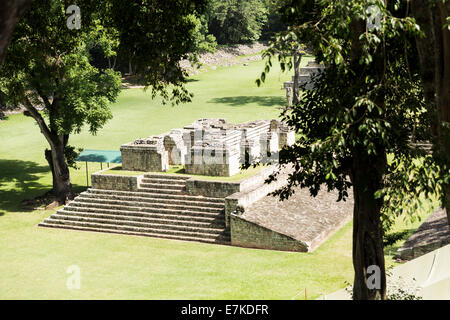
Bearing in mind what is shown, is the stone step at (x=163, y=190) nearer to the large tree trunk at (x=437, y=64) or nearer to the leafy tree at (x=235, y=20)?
the large tree trunk at (x=437, y=64)

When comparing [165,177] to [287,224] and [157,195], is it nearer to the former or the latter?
[157,195]

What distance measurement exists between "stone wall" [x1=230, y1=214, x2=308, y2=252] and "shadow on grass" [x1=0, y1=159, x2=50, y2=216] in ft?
34.0

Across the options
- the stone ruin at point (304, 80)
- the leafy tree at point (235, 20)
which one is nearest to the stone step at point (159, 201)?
the stone ruin at point (304, 80)

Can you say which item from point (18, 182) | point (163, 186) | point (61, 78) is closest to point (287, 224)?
point (163, 186)

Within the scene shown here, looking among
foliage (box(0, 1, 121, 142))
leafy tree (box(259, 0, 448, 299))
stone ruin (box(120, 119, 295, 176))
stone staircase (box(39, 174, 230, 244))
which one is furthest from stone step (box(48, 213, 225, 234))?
leafy tree (box(259, 0, 448, 299))

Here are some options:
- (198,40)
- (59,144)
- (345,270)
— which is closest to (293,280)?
(345,270)

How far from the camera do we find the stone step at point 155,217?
22.5 meters

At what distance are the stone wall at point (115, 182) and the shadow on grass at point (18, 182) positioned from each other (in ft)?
12.9

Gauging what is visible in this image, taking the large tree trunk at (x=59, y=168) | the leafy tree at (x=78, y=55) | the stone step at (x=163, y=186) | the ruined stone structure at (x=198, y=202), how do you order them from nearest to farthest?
the leafy tree at (x=78, y=55), the ruined stone structure at (x=198, y=202), the stone step at (x=163, y=186), the large tree trunk at (x=59, y=168)

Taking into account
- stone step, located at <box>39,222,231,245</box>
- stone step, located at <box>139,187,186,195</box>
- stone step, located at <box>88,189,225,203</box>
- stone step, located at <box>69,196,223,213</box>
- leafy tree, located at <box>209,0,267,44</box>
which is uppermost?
leafy tree, located at <box>209,0,267,44</box>

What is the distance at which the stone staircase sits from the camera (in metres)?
22.4

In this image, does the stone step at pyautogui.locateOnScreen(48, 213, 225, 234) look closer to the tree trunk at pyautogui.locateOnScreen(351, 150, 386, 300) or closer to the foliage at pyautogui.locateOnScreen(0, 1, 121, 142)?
the foliage at pyautogui.locateOnScreen(0, 1, 121, 142)

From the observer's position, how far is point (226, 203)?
21688 mm
